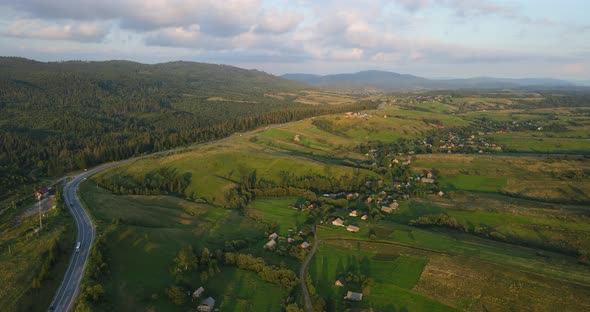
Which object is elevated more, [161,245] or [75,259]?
[75,259]

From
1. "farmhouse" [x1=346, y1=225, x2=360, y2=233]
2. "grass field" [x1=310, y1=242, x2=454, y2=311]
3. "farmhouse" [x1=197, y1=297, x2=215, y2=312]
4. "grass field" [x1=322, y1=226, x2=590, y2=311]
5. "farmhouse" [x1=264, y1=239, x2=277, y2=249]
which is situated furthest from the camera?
"farmhouse" [x1=346, y1=225, x2=360, y2=233]

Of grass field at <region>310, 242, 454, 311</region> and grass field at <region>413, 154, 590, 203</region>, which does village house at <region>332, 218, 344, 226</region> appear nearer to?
grass field at <region>310, 242, 454, 311</region>

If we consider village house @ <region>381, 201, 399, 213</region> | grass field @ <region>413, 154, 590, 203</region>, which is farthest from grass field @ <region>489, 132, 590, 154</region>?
village house @ <region>381, 201, 399, 213</region>

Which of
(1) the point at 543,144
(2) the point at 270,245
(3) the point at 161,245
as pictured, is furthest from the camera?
(1) the point at 543,144

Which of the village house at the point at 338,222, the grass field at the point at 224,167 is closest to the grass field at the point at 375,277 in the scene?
the village house at the point at 338,222

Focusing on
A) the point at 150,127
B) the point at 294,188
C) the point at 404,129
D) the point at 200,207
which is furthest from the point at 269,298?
the point at 150,127

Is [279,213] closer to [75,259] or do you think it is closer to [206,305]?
[206,305]

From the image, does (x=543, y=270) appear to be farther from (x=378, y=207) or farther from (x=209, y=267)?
(x=209, y=267)

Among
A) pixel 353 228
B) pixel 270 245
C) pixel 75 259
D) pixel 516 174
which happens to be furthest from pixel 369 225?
pixel 516 174

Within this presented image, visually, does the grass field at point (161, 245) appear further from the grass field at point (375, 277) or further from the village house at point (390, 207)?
the village house at point (390, 207)
